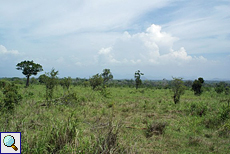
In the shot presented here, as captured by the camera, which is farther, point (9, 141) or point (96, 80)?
point (96, 80)

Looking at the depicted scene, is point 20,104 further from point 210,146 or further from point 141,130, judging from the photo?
point 210,146

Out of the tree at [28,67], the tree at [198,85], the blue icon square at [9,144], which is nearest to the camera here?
the blue icon square at [9,144]

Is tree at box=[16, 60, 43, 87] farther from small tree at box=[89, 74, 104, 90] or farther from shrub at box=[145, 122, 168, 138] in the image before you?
shrub at box=[145, 122, 168, 138]

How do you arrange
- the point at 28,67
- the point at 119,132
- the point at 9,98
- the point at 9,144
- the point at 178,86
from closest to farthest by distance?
the point at 9,144, the point at 119,132, the point at 9,98, the point at 178,86, the point at 28,67

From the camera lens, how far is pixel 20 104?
34.6 feet

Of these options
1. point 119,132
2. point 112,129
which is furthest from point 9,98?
point 112,129

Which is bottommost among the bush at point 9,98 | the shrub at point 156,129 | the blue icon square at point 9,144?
the shrub at point 156,129

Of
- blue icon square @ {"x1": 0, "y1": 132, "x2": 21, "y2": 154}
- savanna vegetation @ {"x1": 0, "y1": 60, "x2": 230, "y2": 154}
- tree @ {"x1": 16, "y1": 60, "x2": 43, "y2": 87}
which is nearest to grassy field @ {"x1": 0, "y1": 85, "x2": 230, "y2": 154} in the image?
savanna vegetation @ {"x1": 0, "y1": 60, "x2": 230, "y2": 154}

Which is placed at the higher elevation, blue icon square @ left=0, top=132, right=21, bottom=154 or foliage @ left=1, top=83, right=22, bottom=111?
foliage @ left=1, top=83, right=22, bottom=111

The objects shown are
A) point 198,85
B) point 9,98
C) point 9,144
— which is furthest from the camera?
point 198,85

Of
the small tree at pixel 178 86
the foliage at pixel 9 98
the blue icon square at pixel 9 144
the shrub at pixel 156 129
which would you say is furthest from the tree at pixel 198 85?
the blue icon square at pixel 9 144

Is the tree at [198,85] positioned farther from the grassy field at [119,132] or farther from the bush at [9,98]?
the bush at [9,98]

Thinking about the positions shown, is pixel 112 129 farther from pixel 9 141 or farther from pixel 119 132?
pixel 9 141

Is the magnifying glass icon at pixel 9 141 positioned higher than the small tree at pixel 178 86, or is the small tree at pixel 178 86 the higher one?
the small tree at pixel 178 86
